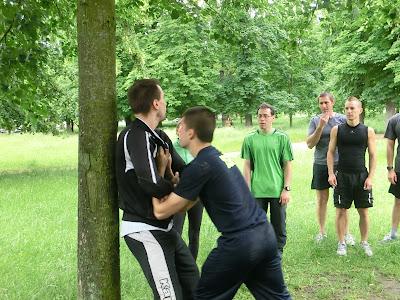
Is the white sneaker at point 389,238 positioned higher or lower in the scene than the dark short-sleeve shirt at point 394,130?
lower

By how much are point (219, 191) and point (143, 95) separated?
33.6 inches

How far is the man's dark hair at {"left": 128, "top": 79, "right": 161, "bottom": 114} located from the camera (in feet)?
11.4

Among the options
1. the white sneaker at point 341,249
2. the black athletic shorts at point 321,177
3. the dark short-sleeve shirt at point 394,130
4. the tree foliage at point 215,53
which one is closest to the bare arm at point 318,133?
the black athletic shorts at point 321,177

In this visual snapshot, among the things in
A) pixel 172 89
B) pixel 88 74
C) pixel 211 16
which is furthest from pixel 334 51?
pixel 88 74

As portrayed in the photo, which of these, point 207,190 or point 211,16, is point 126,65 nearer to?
point 211,16

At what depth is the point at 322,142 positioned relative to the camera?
24.0 ft

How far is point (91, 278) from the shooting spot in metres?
3.67

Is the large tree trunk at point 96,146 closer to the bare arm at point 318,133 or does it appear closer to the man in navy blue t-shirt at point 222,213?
the man in navy blue t-shirt at point 222,213

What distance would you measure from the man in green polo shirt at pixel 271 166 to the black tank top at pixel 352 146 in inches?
39.0

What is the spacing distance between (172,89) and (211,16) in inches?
1117

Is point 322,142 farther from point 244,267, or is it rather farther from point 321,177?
point 244,267

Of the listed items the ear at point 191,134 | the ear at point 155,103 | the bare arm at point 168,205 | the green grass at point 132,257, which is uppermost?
the ear at point 155,103

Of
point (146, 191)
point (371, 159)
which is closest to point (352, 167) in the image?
point (371, 159)

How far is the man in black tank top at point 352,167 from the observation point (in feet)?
21.5
